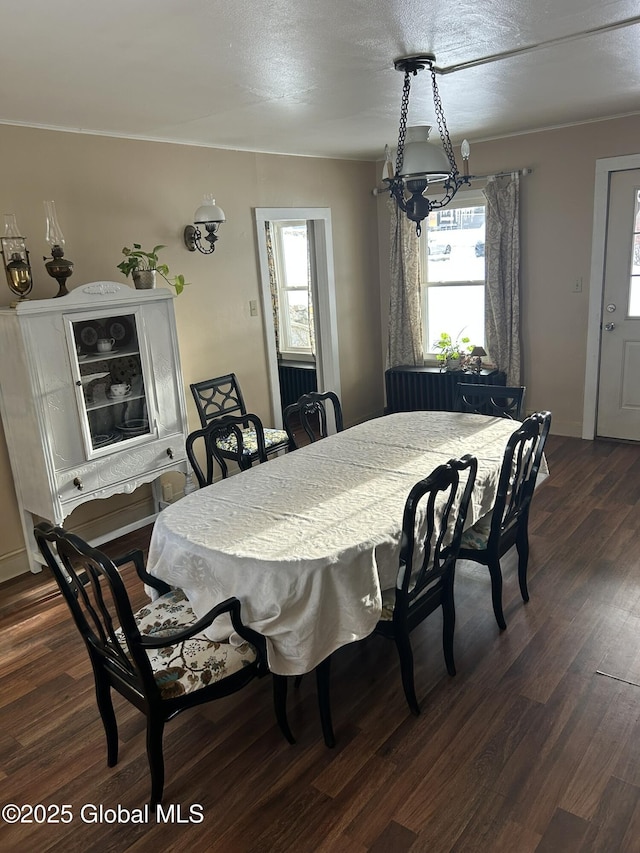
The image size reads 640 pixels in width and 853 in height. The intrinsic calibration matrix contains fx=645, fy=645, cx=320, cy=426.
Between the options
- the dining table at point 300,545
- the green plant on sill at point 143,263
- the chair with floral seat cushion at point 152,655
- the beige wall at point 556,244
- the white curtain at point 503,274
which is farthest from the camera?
the white curtain at point 503,274

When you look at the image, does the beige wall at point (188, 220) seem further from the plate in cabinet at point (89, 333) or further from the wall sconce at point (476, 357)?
the wall sconce at point (476, 357)

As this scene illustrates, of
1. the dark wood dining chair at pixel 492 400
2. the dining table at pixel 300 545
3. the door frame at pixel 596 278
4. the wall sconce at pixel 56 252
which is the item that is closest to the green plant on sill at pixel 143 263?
the wall sconce at pixel 56 252

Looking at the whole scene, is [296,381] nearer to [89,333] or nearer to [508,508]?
[89,333]

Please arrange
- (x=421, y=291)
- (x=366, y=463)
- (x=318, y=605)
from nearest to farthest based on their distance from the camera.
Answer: (x=318, y=605)
(x=366, y=463)
(x=421, y=291)

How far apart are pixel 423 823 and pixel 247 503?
50.1 inches

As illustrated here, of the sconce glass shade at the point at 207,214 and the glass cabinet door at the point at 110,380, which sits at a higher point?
the sconce glass shade at the point at 207,214

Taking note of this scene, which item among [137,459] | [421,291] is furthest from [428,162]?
[421,291]

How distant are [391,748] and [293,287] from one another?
501cm

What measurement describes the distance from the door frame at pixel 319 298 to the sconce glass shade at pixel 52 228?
69.4 inches

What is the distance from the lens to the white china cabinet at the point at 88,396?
10.9 ft

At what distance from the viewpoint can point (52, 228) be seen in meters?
3.40

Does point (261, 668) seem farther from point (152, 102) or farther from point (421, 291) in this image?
point (421, 291)

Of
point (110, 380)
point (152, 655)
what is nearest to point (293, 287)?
point (110, 380)

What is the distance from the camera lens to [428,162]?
2633 millimetres
